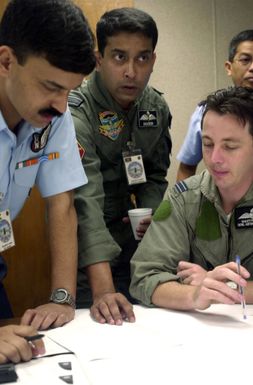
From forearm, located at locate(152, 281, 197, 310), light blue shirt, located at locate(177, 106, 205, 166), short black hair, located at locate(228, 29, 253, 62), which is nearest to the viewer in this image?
forearm, located at locate(152, 281, 197, 310)

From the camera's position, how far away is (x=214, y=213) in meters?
1.77

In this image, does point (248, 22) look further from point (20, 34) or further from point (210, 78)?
point (20, 34)

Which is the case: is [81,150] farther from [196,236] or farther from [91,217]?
[196,236]

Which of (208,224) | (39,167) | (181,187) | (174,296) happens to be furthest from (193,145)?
(174,296)

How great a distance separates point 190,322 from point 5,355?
1.71ft

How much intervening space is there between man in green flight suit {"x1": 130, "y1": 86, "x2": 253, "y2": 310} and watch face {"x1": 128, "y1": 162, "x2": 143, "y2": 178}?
427mm

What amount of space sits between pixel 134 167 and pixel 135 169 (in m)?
0.01

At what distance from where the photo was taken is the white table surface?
112 centimetres

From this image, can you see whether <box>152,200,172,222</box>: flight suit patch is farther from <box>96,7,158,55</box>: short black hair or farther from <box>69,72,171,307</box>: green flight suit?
<box>96,7,158,55</box>: short black hair

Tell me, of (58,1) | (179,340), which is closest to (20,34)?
(58,1)

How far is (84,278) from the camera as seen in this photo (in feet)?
6.97

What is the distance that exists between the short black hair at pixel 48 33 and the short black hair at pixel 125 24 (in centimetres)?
71

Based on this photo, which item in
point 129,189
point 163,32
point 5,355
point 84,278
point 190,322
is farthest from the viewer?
point 163,32

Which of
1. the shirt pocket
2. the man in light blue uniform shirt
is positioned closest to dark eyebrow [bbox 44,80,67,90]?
the man in light blue uniform shirt
